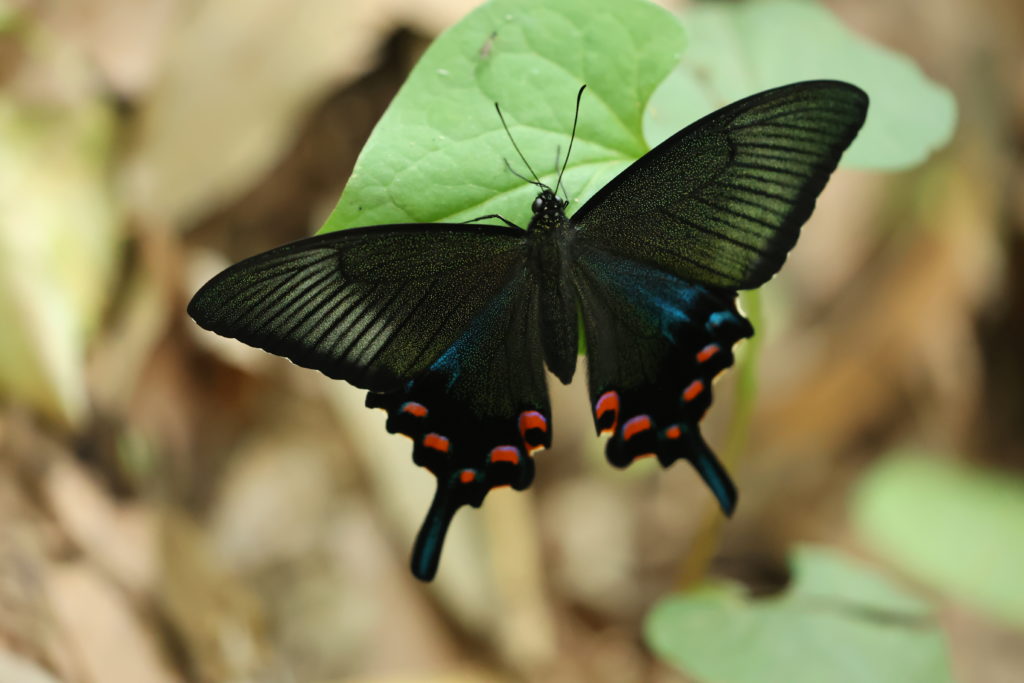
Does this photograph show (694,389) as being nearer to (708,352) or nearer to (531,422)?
(708,352)

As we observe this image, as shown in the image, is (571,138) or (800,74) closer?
(571,138)

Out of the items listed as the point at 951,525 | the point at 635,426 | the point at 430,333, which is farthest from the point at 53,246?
the point at 951,525

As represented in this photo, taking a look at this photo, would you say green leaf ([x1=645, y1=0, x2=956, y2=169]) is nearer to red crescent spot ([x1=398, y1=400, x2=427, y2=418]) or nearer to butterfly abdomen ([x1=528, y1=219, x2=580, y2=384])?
butterfly abdomen ([x1=528, y1=219, x2=580, y2=384])

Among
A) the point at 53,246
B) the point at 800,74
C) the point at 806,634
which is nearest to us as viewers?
the point at 800,74

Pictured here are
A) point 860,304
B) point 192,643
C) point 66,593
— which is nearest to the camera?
point 66,593

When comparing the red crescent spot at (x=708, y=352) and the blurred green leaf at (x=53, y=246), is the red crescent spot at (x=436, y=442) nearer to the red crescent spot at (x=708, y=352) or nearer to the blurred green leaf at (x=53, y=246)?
the red crescent spot at (x=708, y=352)

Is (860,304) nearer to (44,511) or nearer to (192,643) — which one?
(192,643)

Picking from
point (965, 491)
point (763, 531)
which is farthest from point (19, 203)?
point (965, 491)
